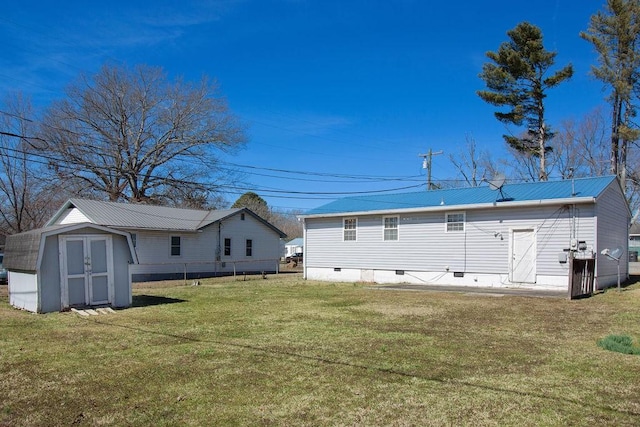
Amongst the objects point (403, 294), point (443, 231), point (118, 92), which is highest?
point (118, 92)

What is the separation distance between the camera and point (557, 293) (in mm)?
14219

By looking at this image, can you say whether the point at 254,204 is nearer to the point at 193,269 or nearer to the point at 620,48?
the point at 193,269

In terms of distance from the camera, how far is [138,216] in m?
25.4

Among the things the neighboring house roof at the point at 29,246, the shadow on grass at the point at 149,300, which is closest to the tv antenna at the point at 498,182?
the shadow on grass at the point at 149,300

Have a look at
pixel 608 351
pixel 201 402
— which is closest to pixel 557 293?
pixel 608 351

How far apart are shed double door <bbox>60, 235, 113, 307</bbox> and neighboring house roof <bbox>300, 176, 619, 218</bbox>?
1085 centimetres

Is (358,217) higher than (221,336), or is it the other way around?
Result: (358,217)

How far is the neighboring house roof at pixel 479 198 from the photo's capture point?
15.4m

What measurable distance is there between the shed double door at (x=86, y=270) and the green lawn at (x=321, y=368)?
901 millimetres

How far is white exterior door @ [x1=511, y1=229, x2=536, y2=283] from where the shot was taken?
51.8 feet

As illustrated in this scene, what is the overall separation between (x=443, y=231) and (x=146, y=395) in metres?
14.6

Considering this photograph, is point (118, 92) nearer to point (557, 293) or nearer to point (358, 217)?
point (358, 217)

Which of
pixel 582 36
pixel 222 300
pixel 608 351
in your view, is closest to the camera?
pixel 608 351

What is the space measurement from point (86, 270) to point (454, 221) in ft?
40.6
